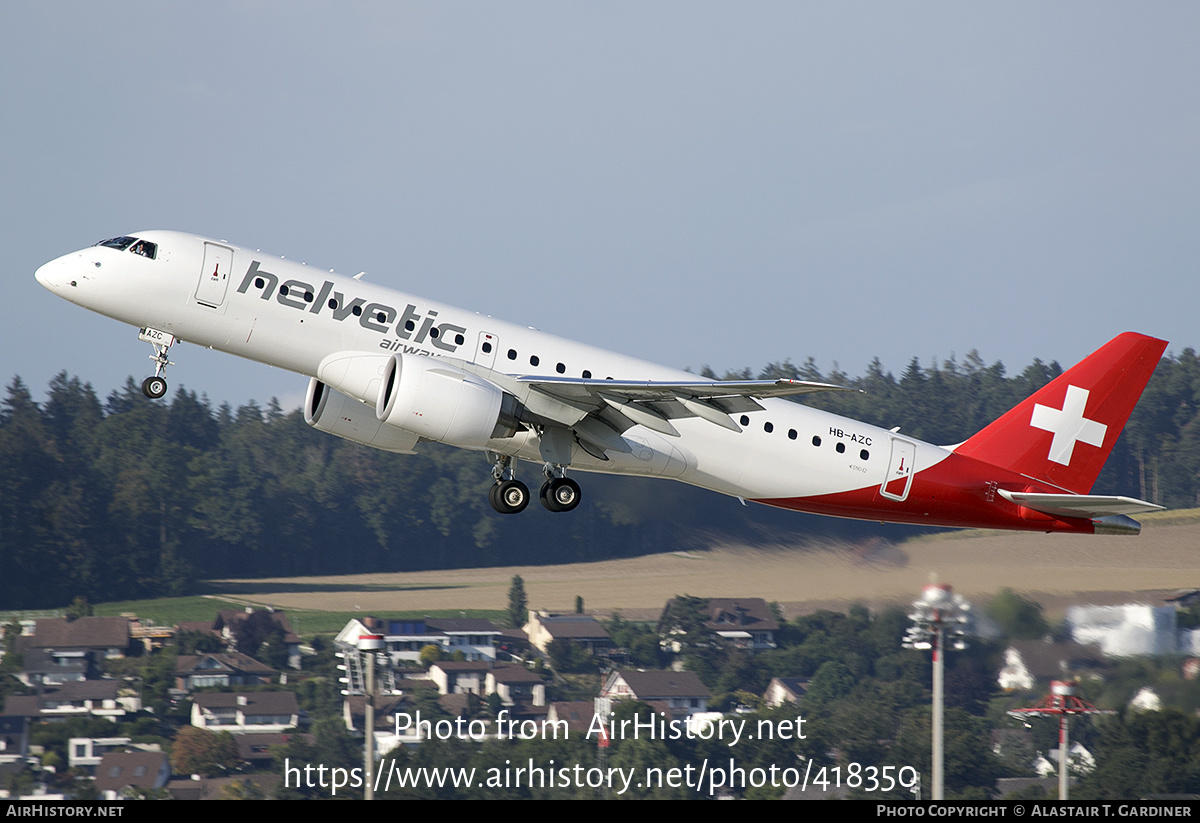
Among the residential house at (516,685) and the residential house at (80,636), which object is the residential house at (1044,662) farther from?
the residential house at (80,636)

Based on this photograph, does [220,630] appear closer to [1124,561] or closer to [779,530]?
[779,530]

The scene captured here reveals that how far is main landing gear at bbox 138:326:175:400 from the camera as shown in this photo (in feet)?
87.9

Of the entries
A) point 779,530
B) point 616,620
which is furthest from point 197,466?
point 779,530

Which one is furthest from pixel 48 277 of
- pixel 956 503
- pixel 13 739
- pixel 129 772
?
pixel 13 739

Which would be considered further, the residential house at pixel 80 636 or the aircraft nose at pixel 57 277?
the residential house at pixel 80 636

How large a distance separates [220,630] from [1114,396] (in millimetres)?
56598

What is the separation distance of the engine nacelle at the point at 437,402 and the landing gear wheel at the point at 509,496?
238 cm

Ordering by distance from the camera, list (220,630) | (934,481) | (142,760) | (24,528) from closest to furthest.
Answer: (934,481) → (142,760) → (220,630) → (24,528)

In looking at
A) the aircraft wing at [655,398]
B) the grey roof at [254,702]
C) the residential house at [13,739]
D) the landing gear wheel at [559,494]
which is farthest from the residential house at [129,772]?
the aircraft wing at [655,398]

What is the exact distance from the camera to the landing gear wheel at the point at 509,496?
28188mm

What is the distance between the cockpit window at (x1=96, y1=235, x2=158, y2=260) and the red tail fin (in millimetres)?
18802

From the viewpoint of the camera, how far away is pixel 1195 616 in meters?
39.8

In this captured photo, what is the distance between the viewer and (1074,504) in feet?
97.5
